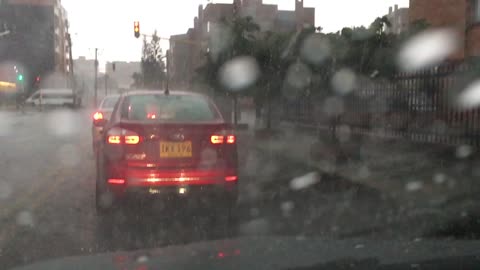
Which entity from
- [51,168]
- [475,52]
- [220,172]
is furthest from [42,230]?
[475,52]

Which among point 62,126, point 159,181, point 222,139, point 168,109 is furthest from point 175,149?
point 62,126

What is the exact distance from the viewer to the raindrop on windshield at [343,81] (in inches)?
463

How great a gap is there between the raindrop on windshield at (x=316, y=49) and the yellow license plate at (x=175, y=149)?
5.35 metres

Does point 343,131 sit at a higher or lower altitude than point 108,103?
lower

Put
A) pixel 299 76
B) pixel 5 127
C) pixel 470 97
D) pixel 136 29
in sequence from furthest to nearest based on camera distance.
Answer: pixel 136 29 < pixel 5 127 < pixel 299 76 < pixel 470 97

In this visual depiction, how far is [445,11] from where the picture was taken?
64.8 ft

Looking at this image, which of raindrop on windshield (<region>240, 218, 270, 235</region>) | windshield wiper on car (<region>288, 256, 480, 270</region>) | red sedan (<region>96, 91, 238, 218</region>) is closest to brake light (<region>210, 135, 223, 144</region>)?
red sedan (<region>96, 91, 238, 218</region>)

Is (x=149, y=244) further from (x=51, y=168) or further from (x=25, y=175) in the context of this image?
(x=51, y=168)

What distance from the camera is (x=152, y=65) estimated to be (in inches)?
2805

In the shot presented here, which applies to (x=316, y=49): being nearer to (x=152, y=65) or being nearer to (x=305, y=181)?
(x=305, y=181)

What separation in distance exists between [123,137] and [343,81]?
6286mm

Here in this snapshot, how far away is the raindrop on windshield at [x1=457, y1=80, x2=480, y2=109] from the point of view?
10.7 meters

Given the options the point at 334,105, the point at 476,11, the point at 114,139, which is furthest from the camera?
the point at 476,11

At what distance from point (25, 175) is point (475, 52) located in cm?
1311
